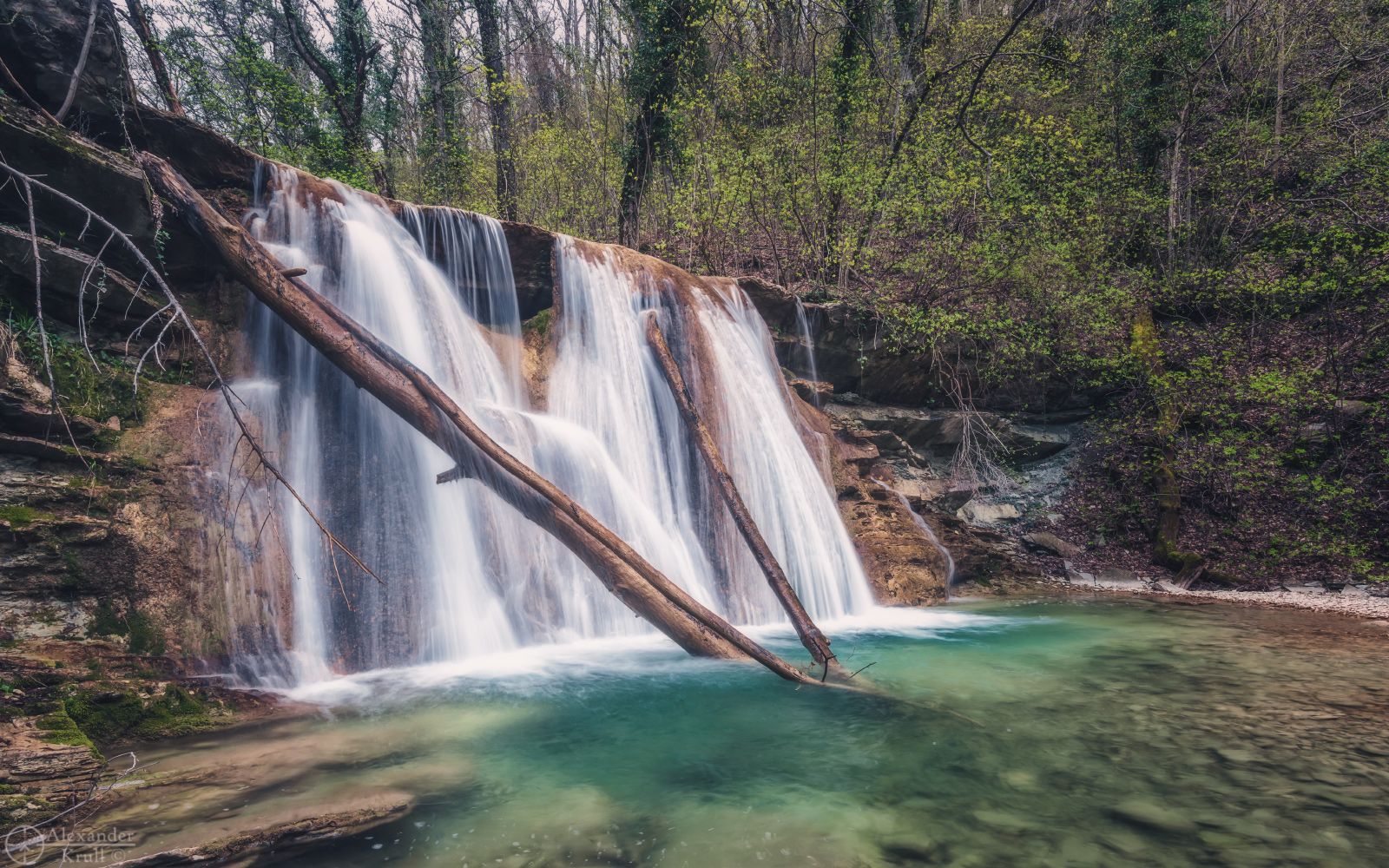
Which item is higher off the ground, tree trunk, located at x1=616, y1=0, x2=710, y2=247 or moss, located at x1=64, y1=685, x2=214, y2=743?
tree trunk, located at x1=616, y1=0, x2=710, y2=247

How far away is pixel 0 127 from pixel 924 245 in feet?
40.4

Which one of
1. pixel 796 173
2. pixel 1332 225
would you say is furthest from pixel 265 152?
pixel 1332 225

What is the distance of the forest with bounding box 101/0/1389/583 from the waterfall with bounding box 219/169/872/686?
4.11 m

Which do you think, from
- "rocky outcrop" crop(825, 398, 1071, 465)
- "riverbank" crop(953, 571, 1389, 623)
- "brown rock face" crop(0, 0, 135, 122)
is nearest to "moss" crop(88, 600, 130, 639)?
"brown rock face" crop(0, 0, 135, 122)

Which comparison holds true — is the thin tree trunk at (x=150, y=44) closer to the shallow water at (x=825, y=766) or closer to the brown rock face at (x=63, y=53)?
the brown rock face at (x=63, y=53)

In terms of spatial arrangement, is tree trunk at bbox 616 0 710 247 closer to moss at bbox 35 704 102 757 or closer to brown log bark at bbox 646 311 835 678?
brown log bark at bbox 646 311 835 678

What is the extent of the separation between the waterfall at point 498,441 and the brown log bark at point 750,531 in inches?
54.3

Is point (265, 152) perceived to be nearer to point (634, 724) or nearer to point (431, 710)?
point (431, 710)

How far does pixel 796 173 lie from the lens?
13094mm

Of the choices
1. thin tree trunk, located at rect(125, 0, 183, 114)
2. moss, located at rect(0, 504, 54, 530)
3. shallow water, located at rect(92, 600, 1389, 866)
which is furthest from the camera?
thin tree trunk, located at rect(125, 0, 183, 114)

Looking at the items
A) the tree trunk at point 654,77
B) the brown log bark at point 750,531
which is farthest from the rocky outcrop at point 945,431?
the tree trunk at point 654,77

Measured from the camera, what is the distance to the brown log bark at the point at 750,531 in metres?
5.22

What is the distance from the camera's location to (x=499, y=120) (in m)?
15.8

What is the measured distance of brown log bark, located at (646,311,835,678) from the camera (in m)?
5.22
